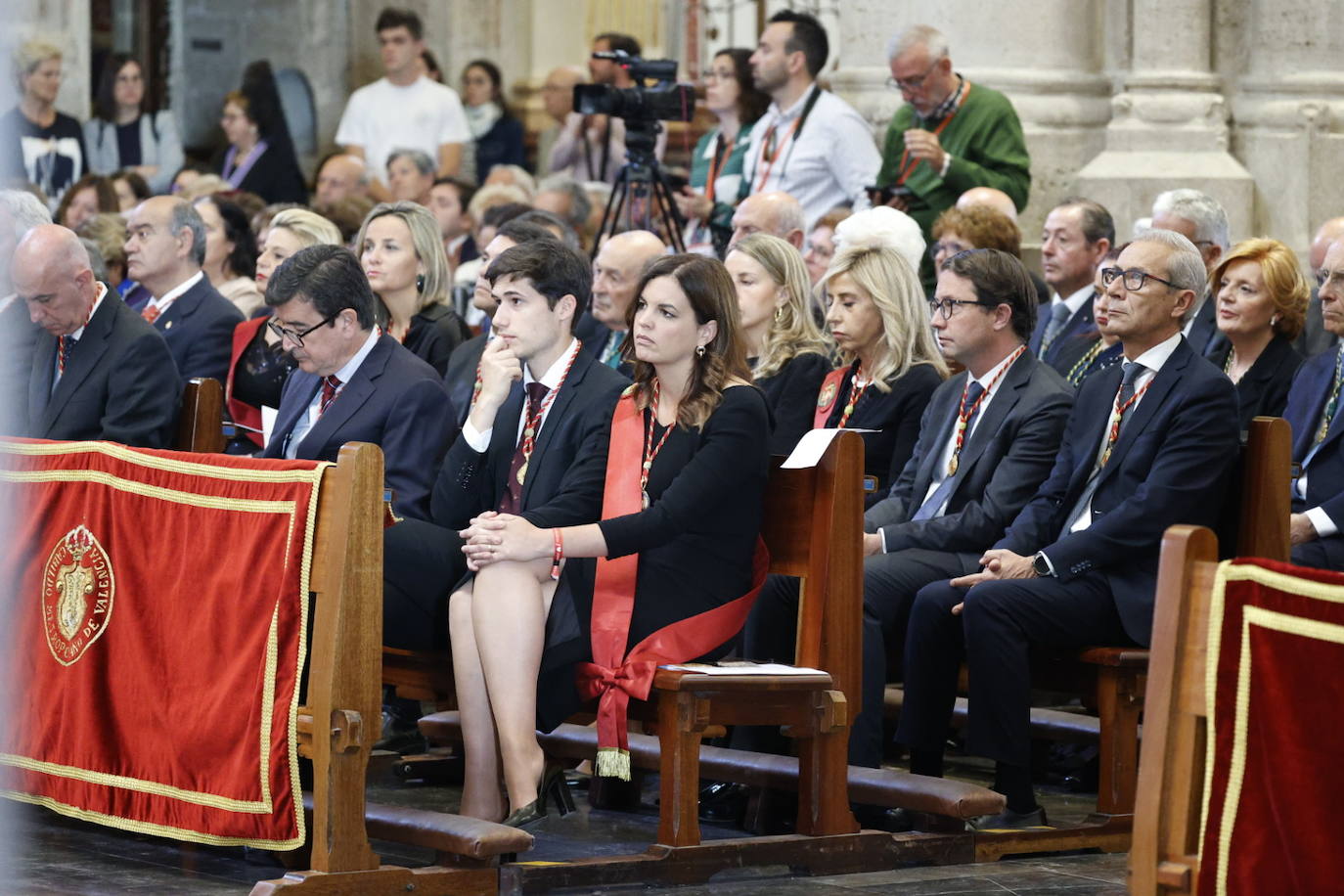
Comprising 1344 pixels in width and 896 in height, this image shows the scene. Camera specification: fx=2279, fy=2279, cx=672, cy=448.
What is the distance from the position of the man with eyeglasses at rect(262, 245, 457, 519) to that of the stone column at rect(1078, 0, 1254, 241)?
3.89 meters

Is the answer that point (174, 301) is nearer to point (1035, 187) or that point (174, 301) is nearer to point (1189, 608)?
point (1035, 187)

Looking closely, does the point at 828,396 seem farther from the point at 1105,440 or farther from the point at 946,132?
the point at 946,132

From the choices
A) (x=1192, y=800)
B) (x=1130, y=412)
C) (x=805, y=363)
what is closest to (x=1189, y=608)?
(x=1192, y=800)

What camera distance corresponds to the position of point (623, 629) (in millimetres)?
5059

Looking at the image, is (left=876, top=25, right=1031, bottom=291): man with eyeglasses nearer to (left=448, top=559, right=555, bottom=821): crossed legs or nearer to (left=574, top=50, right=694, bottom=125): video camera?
(left=574, top=50, right=694, bottom=125): video camera

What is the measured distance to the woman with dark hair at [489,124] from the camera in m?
12.9

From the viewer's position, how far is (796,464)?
16.5 feet

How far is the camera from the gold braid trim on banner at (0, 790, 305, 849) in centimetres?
463

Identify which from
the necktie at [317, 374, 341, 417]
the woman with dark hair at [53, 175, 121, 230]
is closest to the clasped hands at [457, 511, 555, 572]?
the necktie at [317, 374, 341, 417]

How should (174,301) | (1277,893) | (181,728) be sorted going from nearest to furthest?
1. (1277,893)
2. (181,728)
3. (174,301)

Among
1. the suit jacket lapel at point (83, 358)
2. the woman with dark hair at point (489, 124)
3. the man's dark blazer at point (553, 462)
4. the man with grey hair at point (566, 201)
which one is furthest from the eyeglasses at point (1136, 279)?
the woman with dark hair at point (489, 124)

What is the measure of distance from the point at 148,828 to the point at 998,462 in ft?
7.57

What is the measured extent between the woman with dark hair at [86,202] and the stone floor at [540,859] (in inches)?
203

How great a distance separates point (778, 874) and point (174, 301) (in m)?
3.59
